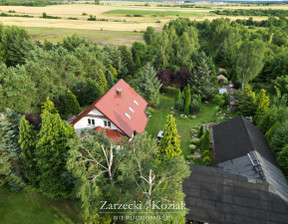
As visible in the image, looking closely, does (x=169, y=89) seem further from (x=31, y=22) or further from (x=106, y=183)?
(x=31, y=22)

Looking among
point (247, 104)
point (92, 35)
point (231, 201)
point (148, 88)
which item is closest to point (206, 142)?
point (231, 201)

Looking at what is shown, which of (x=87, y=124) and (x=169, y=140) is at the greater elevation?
(x=87, y=124)

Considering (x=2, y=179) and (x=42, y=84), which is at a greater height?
(x=42, y=84)

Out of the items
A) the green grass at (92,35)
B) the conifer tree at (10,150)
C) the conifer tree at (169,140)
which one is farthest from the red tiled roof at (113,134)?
the green grass at (92,35)

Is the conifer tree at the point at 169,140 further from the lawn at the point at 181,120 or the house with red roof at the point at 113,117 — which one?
the lawn at the point at 181,120

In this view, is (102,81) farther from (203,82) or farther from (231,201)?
(231,201)

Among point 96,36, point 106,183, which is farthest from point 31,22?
point 106,183
